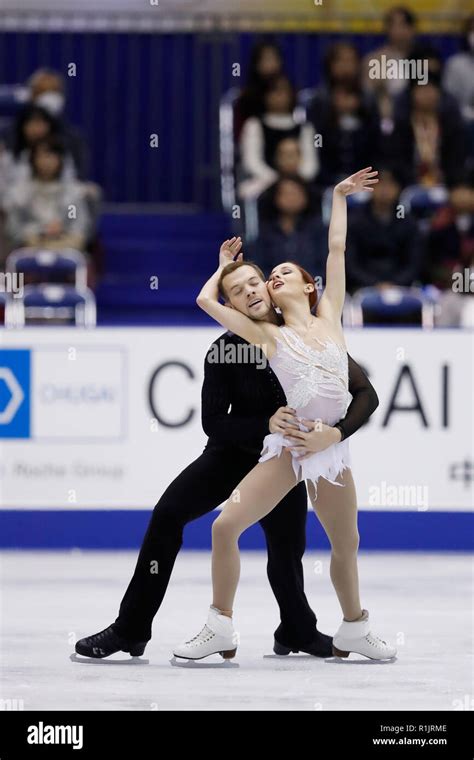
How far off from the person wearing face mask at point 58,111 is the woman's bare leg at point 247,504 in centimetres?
606

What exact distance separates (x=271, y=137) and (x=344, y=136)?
0.52 metres

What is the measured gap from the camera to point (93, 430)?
324 inches

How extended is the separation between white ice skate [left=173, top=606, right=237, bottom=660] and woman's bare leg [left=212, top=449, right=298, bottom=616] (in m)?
0.16

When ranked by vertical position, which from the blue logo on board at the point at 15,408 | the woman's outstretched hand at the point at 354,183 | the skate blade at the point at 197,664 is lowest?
the skate blade at the point at 197,664

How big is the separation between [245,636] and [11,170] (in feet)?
18.2

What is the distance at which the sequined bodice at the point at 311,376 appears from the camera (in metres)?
4.76

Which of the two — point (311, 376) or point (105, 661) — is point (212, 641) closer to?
point (105, 661)

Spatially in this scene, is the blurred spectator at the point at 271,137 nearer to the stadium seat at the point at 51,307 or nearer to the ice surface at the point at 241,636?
the stadium seat at the point at 51,307

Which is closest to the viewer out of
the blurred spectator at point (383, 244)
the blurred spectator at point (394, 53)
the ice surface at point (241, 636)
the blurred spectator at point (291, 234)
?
the ice surface at point (241, 636)

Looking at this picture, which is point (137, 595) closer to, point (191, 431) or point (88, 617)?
point (88, 617)

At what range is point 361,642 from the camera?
199 inches

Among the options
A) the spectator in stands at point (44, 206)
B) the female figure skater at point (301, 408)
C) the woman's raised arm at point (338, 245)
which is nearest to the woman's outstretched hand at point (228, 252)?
the female figure skater at point (301, 408)

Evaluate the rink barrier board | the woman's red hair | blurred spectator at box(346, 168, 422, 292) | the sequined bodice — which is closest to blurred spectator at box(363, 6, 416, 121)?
blurred spectator at box(346, 168, 422, 292)
